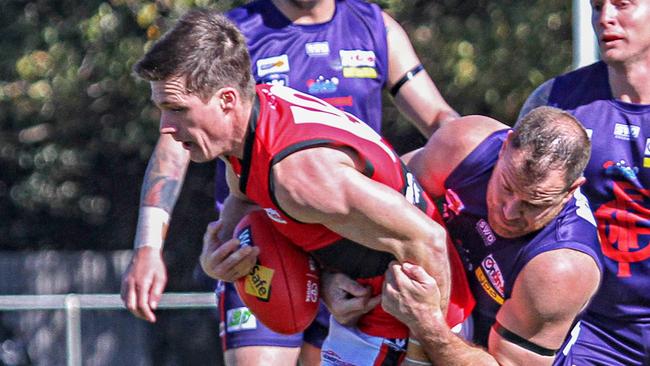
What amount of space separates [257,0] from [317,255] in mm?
1568

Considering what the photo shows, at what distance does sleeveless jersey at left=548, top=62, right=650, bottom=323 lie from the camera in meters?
5.20

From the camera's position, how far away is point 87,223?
12.2 meters

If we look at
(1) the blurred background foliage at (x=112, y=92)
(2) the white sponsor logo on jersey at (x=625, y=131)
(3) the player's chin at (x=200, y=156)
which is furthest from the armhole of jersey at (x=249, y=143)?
(1) the blurred background foliage at (x=112, y=92)

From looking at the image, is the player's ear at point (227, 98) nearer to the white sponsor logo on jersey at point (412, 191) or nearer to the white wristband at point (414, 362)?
the white sponsor logo on jersey at point (412, 191)

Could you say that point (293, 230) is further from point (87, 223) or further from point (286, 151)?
point (87, 223)

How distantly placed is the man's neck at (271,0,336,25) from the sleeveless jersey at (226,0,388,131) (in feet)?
0.07

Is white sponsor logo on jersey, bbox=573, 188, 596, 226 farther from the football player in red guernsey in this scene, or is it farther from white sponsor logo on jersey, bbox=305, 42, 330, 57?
white sponsor logo on jersey, bbox=305, 42, 330, 57

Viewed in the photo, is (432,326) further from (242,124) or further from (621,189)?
(621,189)

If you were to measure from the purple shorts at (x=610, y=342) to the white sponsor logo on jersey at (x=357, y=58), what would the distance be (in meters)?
1.38

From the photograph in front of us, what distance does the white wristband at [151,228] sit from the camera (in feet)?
16.2

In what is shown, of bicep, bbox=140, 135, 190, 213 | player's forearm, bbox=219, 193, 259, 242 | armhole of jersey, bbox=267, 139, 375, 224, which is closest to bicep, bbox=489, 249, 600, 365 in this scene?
armhole of jersey, bbox=267, 139, 375, 224

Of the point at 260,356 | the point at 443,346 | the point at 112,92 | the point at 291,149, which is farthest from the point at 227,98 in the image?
the point at 112,92

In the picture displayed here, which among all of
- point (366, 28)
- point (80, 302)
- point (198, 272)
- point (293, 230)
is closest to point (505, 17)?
point (198, 272)

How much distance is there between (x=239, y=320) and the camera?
5.33 m
